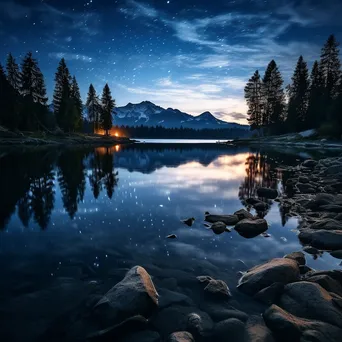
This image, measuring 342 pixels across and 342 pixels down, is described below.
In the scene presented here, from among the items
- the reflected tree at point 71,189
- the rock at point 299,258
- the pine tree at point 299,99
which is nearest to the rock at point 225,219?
the rock at point 299,258

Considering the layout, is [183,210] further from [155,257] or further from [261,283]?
[261,283]

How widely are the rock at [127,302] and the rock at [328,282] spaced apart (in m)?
3.09

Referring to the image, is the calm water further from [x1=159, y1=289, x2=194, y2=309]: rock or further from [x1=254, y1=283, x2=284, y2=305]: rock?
[x1=254, y1=283, x2=284, y2=305]: rock

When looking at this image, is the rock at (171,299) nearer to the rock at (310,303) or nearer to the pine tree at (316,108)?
the rock at (310,303)

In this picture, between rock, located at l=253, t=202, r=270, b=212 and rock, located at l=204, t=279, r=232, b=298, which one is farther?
rock, located at l=253, t=202, r=270, b=212

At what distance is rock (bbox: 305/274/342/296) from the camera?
4.53 m

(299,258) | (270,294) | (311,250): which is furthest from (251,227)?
(270,294)

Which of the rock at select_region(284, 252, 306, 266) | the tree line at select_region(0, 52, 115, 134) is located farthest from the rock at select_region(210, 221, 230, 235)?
the tree line at select_region(0, 52, 115, 134)

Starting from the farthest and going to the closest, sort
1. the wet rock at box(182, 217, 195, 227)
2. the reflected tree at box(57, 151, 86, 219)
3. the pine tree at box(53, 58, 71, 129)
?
the pine tree at box(53, 58, 71, 129)
the reflected tree at box(57, 151, 86, 219)
the wet rock at box(182, 217, 195, 227)

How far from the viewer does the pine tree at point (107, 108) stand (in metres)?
79.8

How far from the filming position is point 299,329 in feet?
11.4

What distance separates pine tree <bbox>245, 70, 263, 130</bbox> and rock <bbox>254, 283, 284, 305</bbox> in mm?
76811

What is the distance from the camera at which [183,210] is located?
10.6m

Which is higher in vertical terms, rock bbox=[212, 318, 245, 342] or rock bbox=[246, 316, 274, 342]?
rock bbox=[246, 316, 274, 342]
